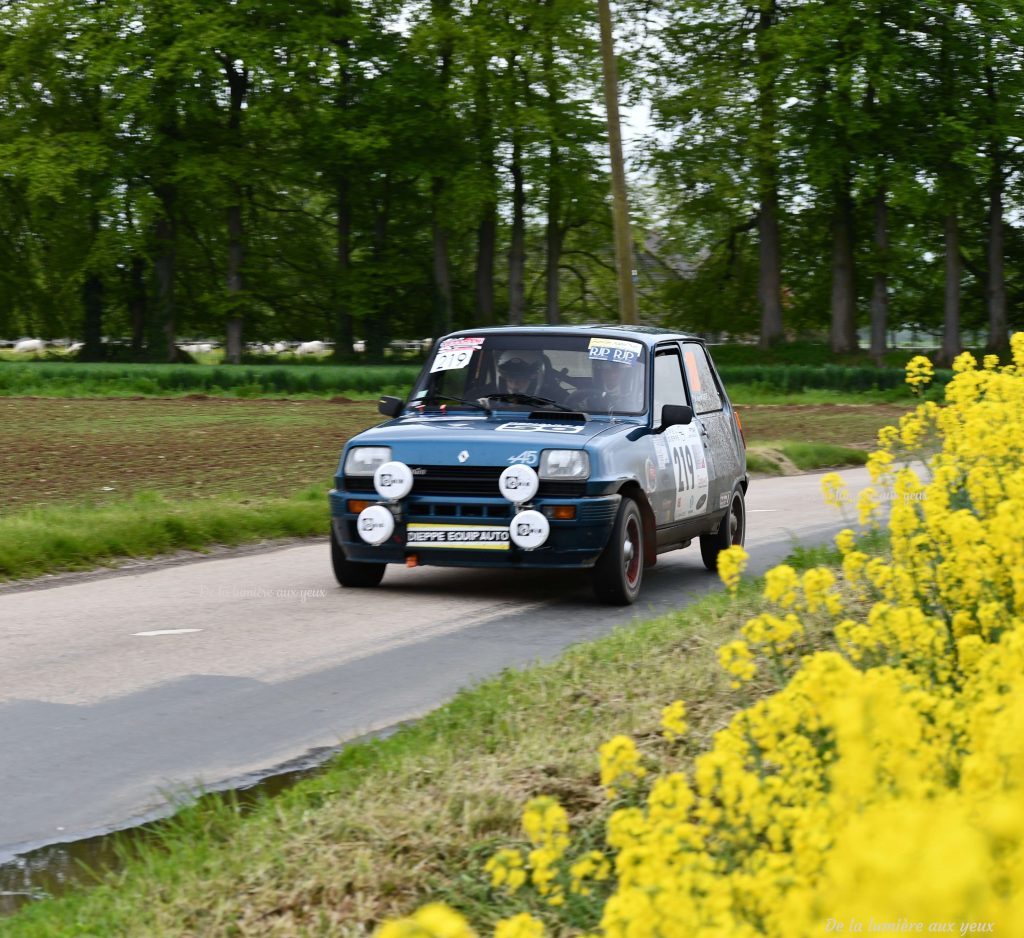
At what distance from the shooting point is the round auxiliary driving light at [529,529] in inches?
408

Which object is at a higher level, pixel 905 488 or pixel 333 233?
pixel 333 233

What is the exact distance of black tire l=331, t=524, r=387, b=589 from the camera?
11.3 metres

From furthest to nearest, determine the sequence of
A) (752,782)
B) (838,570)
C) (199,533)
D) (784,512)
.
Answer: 1. (784,512)
2. (199,533)
3. (838,570)
4. (752,782)

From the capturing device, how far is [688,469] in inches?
470

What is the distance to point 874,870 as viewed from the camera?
1.96 metres

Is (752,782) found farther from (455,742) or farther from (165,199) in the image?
(165,199)

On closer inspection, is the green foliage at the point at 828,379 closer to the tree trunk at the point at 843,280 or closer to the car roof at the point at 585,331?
the tree trunk at the point at 843,280

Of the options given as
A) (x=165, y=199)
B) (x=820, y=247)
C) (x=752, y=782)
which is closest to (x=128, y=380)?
(x=165, y=199)

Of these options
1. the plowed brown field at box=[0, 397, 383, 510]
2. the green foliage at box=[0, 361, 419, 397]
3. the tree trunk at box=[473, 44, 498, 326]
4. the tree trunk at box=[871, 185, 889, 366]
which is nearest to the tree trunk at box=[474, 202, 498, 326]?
the tree trunk at box=[473, 44, 498, 326]

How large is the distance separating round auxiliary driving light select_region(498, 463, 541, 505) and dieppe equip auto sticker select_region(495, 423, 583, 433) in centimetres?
43

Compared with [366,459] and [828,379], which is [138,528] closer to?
[366,459]

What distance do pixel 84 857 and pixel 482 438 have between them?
18.5ft

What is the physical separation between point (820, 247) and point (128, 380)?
28.0 metres

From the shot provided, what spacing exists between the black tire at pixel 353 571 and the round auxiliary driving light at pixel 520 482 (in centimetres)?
137
